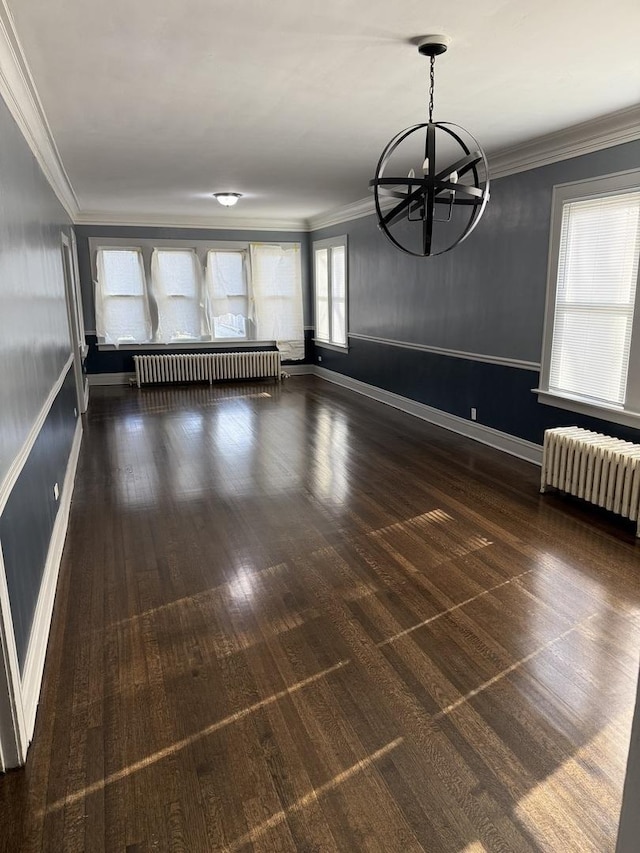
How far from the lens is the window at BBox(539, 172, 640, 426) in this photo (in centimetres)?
407

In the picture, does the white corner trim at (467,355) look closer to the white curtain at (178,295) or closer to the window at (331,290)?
the window at (331,290)

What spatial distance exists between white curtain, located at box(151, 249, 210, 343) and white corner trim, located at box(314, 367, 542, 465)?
9.28 ft

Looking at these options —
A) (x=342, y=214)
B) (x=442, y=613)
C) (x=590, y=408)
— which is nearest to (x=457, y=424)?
(x=590, y=408)

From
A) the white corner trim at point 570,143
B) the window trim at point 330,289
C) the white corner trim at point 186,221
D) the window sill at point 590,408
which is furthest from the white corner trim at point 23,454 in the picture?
the white corner trim at point 186,221

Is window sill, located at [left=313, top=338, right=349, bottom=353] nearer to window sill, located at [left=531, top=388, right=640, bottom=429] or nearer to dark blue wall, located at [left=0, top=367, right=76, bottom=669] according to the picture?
window sill, located at [left=531, top=388, right=640, bottom=429]

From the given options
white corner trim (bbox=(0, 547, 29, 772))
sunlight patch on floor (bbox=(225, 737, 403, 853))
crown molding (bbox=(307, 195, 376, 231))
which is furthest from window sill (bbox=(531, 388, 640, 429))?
white corner trim (bbox=(0, 547, 29, 772))

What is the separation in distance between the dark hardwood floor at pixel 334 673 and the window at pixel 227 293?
225 inches

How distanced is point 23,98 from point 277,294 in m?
6.96

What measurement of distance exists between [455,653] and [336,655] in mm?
523

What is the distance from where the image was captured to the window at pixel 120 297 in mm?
9070

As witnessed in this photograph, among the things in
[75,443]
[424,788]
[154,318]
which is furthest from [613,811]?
[154,318]

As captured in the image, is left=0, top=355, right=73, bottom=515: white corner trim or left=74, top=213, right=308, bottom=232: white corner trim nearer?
left=0, top=355, right=73, bottom=515: white corner trim

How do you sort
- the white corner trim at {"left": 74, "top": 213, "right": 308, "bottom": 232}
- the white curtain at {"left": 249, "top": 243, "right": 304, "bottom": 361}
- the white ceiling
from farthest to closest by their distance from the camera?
the white curtain at {"left": 249, "top": 243, "right": 304, "bottom": 361}, the white corner trim at {"left": 74, "top": 213, "right": 308, "bottom": 232}, the white ceiling

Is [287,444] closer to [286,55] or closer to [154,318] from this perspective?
[286,55]
